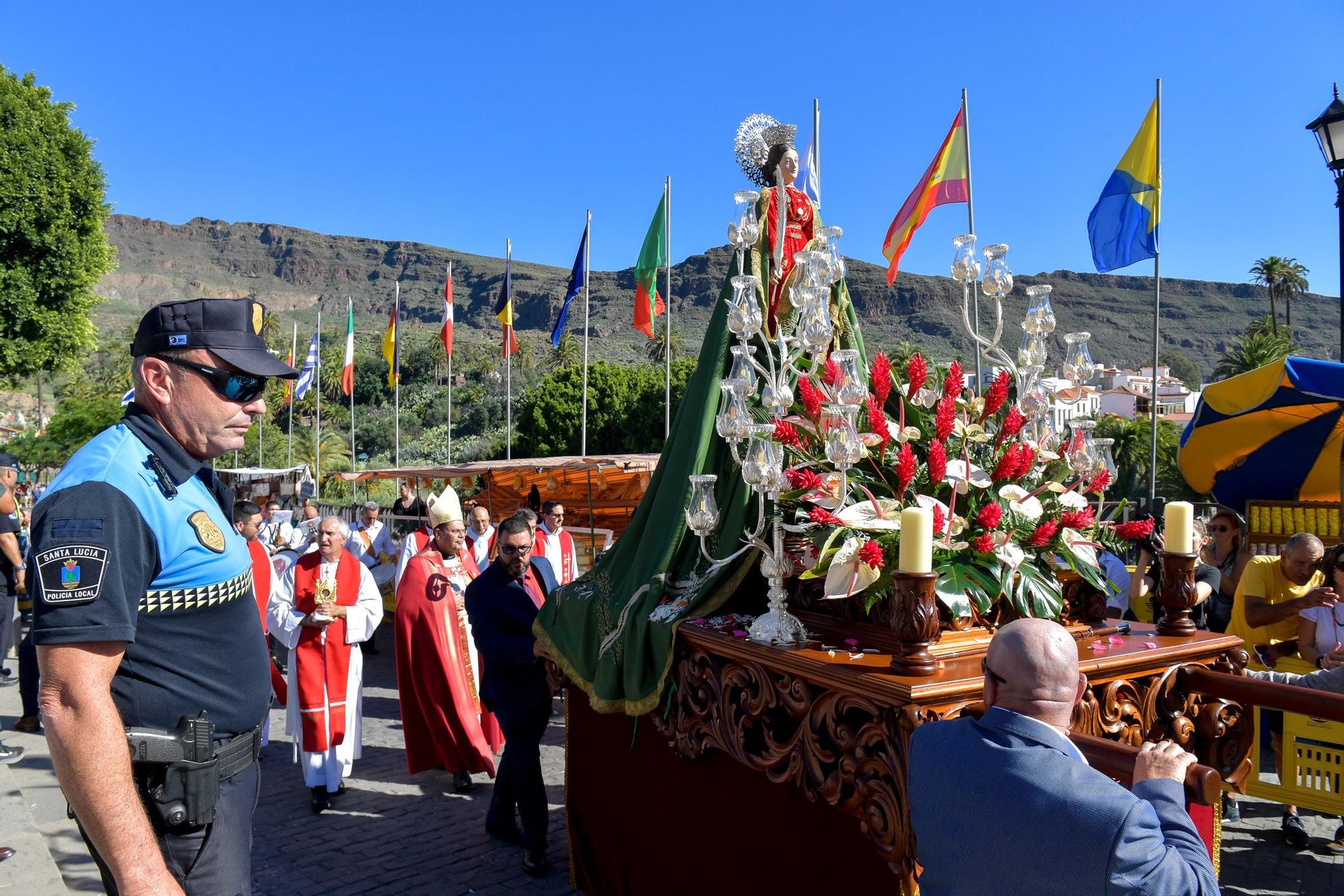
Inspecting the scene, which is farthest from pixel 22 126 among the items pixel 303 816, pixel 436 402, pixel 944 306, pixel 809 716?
pixel 944 306

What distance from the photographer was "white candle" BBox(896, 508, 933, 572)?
234 centimetres

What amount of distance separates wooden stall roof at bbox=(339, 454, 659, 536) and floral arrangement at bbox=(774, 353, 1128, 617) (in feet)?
28.1

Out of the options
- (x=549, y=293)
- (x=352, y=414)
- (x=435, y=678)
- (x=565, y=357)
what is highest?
(x=549, y=293)

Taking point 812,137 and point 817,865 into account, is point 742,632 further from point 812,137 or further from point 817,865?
point 812,137

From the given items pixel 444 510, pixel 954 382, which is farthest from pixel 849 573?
pixel 444 510

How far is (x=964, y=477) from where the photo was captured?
2.93m

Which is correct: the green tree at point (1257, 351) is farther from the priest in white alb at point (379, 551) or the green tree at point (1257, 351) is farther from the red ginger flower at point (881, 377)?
the red ginger flower at point (881, 377)

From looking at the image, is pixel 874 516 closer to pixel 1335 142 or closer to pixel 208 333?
pixel 208 333

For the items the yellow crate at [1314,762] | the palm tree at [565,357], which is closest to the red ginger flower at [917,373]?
the yellow crate at [1314,762]

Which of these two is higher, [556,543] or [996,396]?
[996,396]

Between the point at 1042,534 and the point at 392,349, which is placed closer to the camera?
the point at 1042,534

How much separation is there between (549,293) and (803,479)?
5458 inches

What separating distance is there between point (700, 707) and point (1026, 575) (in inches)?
49.3

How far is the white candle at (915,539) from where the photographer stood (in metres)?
2.34
